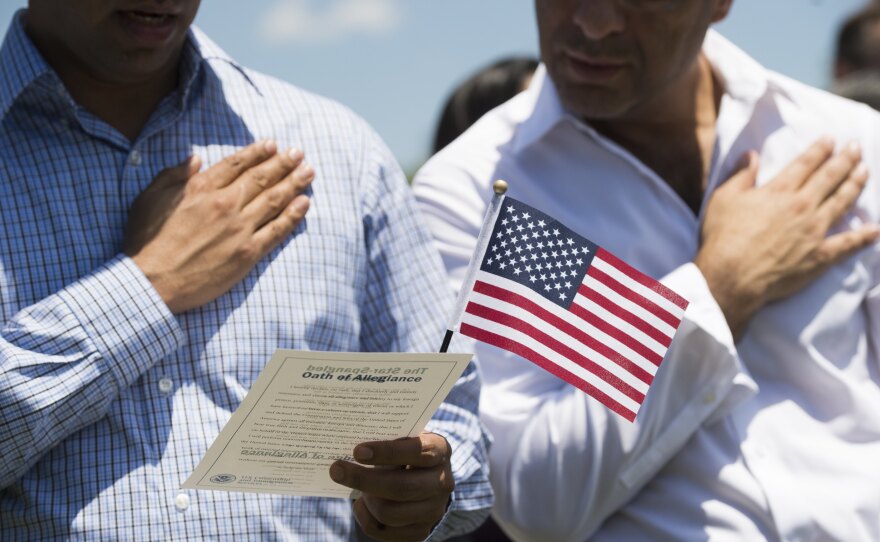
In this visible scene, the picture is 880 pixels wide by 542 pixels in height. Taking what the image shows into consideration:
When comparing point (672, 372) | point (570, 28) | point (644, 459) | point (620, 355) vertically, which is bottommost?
point (644, 459)

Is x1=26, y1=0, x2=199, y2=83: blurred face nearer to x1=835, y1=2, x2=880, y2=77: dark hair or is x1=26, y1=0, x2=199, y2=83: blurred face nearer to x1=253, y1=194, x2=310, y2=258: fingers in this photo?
x1=253, y1=194, x2=310, y2=258: fingers

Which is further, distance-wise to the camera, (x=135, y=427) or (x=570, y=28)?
(x=570, y=28)

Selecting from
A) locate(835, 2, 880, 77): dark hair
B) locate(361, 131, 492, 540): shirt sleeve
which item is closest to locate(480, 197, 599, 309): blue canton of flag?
locate(361, 131, 492, 540): shirt sleeve

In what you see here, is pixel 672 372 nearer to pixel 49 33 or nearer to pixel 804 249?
pixel 804 249

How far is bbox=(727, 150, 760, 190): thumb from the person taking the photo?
3238 mm

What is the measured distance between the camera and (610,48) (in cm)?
319

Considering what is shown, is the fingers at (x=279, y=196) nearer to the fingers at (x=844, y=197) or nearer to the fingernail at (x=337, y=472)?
the fingernail at (x=337, y=472)

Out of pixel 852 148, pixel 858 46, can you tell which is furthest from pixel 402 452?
pixel 858 46

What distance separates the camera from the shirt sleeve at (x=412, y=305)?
8.88 ft

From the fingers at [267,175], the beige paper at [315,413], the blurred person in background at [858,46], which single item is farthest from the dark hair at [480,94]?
the beige paper at [315,413]

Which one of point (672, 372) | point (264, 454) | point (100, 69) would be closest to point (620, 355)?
point (672, 372)

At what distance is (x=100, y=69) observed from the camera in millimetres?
2609

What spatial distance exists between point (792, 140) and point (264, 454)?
1803 millimetres

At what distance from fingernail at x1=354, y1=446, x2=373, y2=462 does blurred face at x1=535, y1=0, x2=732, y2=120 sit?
4.23 feet
